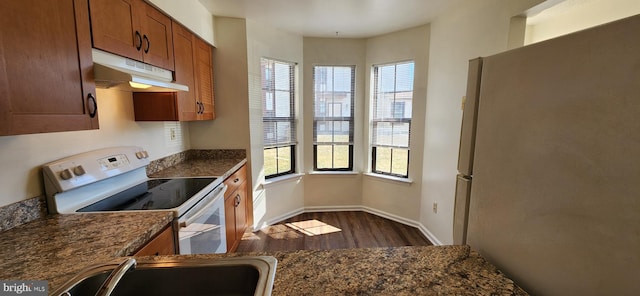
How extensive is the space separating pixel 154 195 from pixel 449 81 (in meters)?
2.66

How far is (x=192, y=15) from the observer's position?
222cm

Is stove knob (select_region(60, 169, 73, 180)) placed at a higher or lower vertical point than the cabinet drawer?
higher

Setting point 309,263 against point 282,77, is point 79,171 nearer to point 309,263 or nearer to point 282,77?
point 309,263

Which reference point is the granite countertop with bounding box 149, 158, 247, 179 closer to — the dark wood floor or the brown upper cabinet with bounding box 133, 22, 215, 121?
the brown upper cabinet with bounding box 133, 22, 215, 121

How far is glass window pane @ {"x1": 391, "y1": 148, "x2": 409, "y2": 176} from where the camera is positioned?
132 inches

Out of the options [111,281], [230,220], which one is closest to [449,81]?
[230,220]

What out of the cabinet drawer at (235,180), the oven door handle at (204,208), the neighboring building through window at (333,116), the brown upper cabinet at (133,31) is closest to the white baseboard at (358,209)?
the neighboring building through window at (333,116)

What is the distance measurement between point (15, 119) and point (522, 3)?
2.70 meters

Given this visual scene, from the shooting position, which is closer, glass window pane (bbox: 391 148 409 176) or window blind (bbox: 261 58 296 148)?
window blind (bbox: 261 58 296 148)

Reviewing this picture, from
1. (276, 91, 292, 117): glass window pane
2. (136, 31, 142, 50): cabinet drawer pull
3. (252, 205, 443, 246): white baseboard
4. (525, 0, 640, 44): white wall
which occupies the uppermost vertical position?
(525, 0, 640, 44): white wall

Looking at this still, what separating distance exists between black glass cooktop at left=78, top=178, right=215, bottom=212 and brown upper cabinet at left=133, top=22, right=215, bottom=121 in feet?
1.69

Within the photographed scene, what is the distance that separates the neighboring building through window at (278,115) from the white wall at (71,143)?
43.9 inches

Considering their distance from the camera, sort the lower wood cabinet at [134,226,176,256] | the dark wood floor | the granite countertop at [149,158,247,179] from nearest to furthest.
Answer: the lower wood cabinet at [134,226,176,256] < the granite countertop at [149,158,247,179] < the dark wood floor

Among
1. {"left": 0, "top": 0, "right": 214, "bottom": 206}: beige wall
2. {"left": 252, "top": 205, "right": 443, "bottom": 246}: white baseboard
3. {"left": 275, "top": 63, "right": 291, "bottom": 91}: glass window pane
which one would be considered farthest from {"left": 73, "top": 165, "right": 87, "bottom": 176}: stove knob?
{"left": 275, "top": 63, "right": 291, "bottom": 91}: glass window pane
